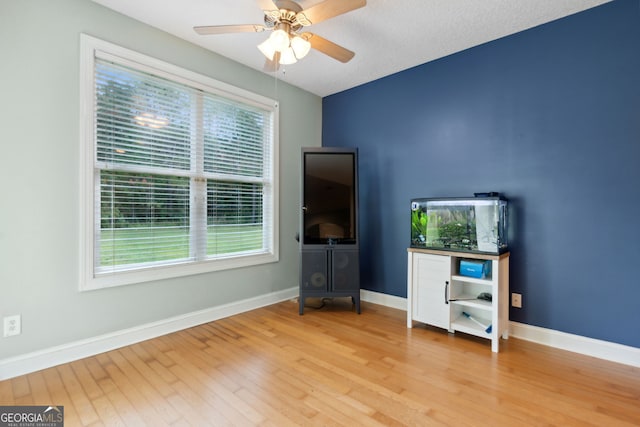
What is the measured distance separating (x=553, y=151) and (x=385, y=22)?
64.4 inches

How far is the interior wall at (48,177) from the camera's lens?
1795mm

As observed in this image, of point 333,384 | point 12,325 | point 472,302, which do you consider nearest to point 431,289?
point 472,302

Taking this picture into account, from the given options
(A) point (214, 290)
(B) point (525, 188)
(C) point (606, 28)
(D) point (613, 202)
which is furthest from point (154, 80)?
(D) point (613, 202)

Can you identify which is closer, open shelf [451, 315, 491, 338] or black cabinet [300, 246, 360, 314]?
open shelf [451, 315, 491, 338]

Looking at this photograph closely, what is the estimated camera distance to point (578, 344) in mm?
2174

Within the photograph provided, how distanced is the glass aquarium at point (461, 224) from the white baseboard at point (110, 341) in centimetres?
184

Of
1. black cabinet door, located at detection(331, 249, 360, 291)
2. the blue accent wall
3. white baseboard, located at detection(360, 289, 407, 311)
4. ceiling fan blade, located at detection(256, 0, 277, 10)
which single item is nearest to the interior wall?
ceiling fan blade, located at detection(256, 0, 277, 10)

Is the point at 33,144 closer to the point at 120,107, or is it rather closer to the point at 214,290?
the point at 120,107

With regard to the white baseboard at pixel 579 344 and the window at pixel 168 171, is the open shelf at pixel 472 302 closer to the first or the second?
the white baseboard at pixel 579 344

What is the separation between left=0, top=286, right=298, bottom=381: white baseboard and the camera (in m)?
1.83

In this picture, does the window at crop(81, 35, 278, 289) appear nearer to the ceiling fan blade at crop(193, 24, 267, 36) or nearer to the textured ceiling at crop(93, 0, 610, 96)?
the textured ceiling at crop(93, 0, 610, 96)

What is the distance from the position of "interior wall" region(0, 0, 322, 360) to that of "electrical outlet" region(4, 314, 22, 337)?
0.03 m

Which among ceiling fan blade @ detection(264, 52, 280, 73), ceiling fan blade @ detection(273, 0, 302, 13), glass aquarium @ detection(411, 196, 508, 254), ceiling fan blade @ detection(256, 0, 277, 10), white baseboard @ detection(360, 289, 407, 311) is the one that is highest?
ceiling fan blade @ detection(273, 0, 302, 13)

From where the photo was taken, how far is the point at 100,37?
6.97 feet
